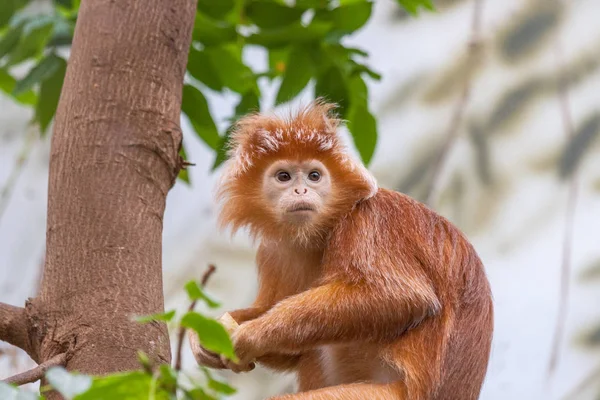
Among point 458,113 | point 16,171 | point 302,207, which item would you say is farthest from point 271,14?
point 16,171

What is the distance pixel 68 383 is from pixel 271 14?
2.77 metres

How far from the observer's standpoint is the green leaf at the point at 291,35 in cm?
343

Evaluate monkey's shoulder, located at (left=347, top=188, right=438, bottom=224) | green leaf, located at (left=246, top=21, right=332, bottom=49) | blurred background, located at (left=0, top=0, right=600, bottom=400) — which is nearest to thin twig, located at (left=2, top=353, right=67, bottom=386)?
monkey's shoulder, located at (left=347, top=188, right=438, bottom=224)

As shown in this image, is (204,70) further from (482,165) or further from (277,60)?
(482,165)

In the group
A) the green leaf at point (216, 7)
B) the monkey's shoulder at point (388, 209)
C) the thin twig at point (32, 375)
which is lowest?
the thin twig at point (32, 375)

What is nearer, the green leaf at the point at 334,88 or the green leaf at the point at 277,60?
the green leaf at the point at 334,88

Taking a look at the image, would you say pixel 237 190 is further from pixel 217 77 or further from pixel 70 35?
pixel 70 35

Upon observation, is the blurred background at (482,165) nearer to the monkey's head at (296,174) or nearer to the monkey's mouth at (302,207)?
the monkey's head at (296,174)

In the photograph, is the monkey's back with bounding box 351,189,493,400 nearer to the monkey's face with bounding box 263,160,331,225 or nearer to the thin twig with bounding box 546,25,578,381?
the monkey's face with bounding box 263,160,331,225

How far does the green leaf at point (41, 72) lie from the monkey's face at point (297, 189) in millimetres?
933

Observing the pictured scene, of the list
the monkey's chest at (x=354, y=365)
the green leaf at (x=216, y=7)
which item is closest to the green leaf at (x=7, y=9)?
the green leaf at (x=216, y=7)

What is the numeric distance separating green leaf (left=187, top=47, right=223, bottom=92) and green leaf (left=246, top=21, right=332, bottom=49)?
0.21 m

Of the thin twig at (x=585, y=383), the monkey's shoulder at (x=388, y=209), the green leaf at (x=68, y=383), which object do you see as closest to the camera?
the green leaf at (x=68, y=383)

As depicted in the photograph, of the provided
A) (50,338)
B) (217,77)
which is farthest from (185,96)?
(50,338)
